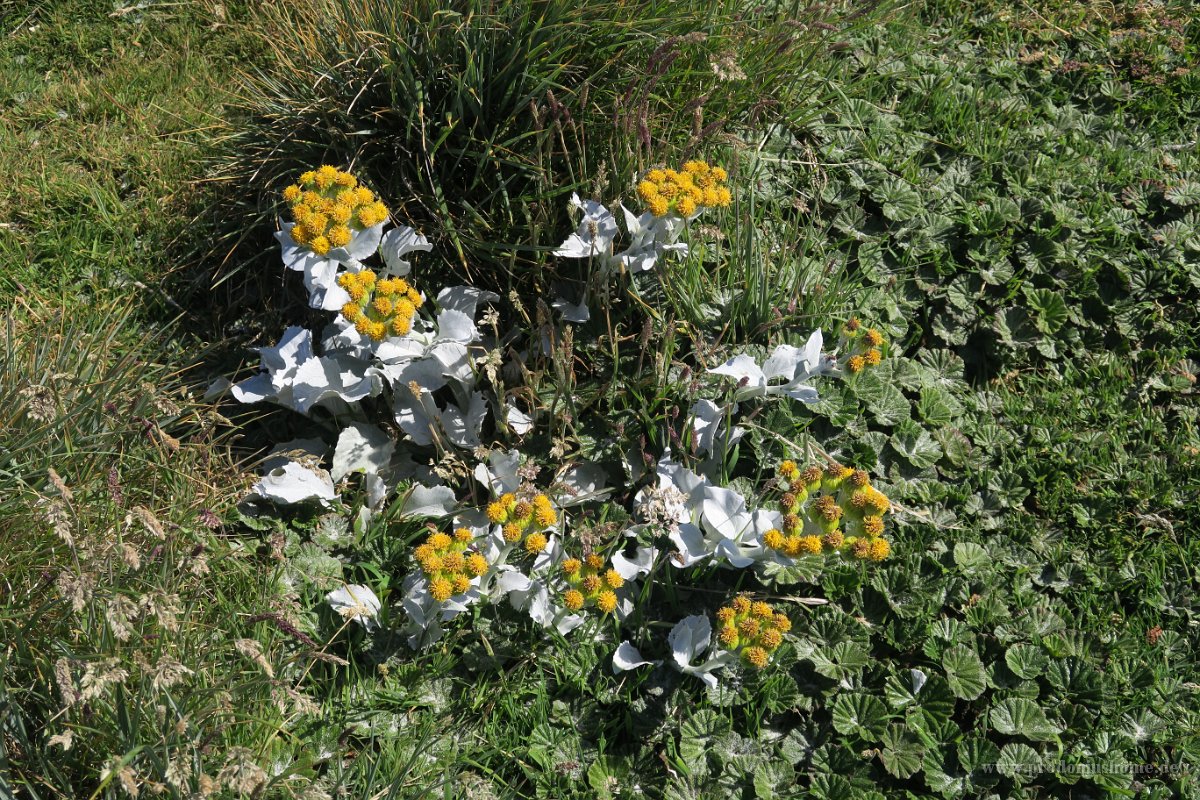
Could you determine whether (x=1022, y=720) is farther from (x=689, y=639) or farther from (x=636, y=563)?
Result: (x=636, y=563)

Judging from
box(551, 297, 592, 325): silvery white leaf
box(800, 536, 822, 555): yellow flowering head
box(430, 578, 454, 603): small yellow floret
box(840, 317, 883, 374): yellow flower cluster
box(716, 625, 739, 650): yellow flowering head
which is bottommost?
box(716, 625, 739, 650): yellow flowering head

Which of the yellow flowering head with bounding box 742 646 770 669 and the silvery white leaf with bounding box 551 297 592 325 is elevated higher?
the silvery white leaf with bounding box 551 297 592 325

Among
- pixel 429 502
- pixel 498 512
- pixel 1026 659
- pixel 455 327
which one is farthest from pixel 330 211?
pixel 1026 659

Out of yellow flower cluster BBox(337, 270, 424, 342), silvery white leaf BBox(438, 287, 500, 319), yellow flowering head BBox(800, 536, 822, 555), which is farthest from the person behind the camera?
silvery white leaf BBox(438, 287, 500, 319)

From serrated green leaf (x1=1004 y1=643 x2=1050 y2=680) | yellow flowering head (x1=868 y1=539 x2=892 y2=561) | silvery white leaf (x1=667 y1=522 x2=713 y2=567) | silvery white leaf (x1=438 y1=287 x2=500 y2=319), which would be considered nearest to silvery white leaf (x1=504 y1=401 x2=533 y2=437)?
silvery white leaf (x1=438 y1=287 x2=500 y2=319)

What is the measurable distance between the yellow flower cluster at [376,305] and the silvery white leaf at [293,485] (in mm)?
437

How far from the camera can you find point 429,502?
8.95ft

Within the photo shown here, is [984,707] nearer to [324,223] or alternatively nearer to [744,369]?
[744,369]

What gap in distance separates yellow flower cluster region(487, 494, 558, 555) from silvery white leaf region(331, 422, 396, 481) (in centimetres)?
61

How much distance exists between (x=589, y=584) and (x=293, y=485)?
0.90 meters

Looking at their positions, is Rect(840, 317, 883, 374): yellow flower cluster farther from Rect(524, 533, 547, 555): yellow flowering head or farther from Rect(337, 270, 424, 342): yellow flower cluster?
Rect(337, 270, 424, 342): yellow flower cluster

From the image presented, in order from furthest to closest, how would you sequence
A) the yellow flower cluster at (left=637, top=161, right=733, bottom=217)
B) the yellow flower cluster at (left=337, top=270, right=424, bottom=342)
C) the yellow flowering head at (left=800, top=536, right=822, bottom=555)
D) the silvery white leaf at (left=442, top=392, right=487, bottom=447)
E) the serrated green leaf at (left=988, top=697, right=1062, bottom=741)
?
1. the silvery white leaf at (left=442, top=392, right=487, bottom=447)
2. the yellow flower cluster at (left=637, top=161, right=733, bottom=217)
3. the yellow flower cluster at (left=337, top=270, right=424, bottom=342)
4. the serrated green leaf at (left=988, top=697, right=1062, bottom=741)
5. the yellow flowering head at (left=800, top=536, right=822, bottom=555)

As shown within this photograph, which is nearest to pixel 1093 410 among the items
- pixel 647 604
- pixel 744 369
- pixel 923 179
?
pixel 923 179

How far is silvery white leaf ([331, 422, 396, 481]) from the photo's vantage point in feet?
9.18
